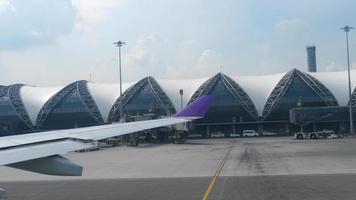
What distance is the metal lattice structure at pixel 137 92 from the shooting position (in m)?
121

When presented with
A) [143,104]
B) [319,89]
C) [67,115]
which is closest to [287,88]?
[319,89]

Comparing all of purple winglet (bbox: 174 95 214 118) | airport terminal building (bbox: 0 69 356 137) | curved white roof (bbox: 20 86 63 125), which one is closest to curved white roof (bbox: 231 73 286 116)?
airport terminal building (bbox: 0 69 356 137)

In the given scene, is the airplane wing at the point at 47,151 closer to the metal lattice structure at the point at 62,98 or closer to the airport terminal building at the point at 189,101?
the airport terminal building at the point at 189,101

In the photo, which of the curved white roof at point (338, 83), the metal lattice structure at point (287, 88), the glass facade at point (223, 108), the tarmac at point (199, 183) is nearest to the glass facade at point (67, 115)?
the glass facade at point (223, 108)

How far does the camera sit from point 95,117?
123250 millimetres

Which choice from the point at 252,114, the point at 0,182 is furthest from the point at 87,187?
the point at 252,114

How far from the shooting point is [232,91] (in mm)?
122375

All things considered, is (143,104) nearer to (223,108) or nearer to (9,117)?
(223,108)

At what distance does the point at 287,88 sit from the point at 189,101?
78.1ft

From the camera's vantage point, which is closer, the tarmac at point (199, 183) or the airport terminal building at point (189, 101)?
the tarmac at point (199, 183)

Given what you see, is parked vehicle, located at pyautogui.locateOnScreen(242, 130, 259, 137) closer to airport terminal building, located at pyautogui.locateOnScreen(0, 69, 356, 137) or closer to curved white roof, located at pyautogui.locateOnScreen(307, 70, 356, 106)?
airport terminal building, located at pyautogui.locateOnScreen(0, 69, 356, 137)

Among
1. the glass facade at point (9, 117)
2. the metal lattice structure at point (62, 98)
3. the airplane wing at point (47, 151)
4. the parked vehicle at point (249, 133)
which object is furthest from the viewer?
the metal lattice structure at point (62, 98)

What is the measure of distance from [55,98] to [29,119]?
27.0 feet

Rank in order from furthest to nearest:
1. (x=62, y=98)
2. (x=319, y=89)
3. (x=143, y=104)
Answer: (x=62, y=98) < (x=143, y=104) < (x=319, y=89)
